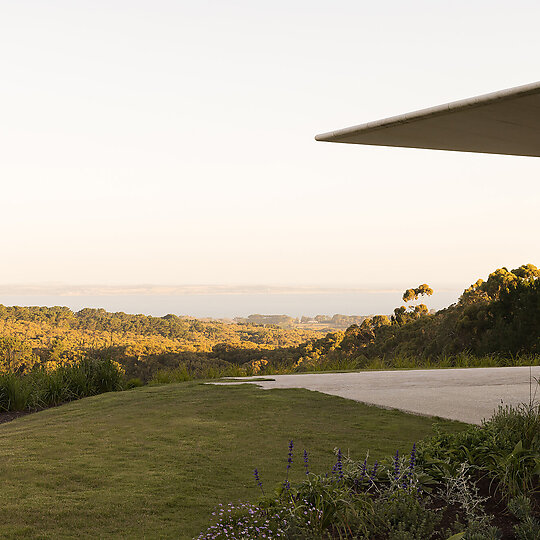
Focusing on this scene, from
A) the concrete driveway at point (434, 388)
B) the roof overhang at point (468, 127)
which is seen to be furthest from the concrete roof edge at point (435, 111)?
the concrete driveway at point (434, 388)

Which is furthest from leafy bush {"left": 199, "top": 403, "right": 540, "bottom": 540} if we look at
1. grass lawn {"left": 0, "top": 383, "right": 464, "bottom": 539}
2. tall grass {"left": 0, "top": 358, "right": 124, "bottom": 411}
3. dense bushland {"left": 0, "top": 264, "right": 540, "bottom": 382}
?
dense bushland {"left": 0, "top": 264, "right": 540, "bottom": 382}

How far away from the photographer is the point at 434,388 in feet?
24.0

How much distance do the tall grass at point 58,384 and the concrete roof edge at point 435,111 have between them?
6.02 m

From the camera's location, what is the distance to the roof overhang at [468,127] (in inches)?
141

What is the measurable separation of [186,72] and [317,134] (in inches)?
371

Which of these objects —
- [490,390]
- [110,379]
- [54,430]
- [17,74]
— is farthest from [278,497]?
[17,74]

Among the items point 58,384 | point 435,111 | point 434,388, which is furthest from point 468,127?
point 58,384

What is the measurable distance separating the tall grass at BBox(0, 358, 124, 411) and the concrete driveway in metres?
2.36

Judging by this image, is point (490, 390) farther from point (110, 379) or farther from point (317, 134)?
point (110, 379)

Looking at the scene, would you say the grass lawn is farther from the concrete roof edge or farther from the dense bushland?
the dense bushland

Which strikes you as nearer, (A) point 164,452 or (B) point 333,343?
(A) point 164,452

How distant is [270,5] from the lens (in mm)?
11930

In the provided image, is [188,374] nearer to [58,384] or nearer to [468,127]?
[58,384]

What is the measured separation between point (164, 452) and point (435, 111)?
339cm
